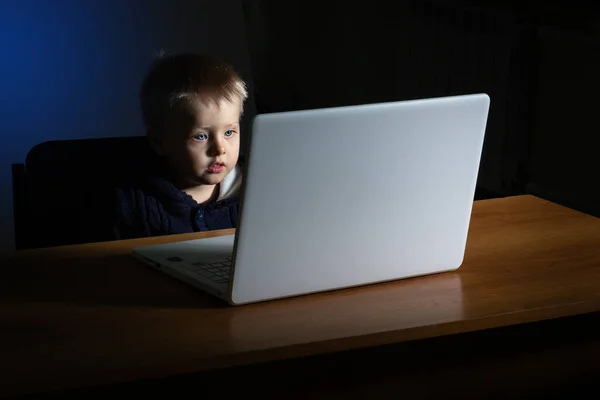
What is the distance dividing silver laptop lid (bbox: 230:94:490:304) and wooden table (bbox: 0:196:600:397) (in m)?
0.04

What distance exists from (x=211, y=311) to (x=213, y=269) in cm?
15

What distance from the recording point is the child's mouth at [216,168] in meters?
2.06

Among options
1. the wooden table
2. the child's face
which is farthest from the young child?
the wooden table

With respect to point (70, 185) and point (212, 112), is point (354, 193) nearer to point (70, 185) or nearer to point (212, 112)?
point (212, 112)

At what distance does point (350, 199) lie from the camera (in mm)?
1419

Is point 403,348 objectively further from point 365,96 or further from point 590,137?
point 365,96

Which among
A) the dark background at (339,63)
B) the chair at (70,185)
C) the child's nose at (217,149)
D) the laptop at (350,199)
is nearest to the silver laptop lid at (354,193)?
the laptop at (350,199)

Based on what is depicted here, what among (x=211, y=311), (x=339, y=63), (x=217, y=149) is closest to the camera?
(x=211, y=311)

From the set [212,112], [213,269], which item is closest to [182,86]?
[212,112]

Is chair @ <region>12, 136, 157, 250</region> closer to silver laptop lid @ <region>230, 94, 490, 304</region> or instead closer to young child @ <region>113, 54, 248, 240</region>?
young child @ <region>113, 54, 248, 240</region>

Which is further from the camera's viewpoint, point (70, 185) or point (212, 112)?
point (70, 185)

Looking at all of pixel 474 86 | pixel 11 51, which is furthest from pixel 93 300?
pixel 11 51

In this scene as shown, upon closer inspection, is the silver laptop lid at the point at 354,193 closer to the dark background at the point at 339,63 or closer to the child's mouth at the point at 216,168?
Answer: the child's mouth at the point at 216,168

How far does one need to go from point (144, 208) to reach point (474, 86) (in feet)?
4.64
